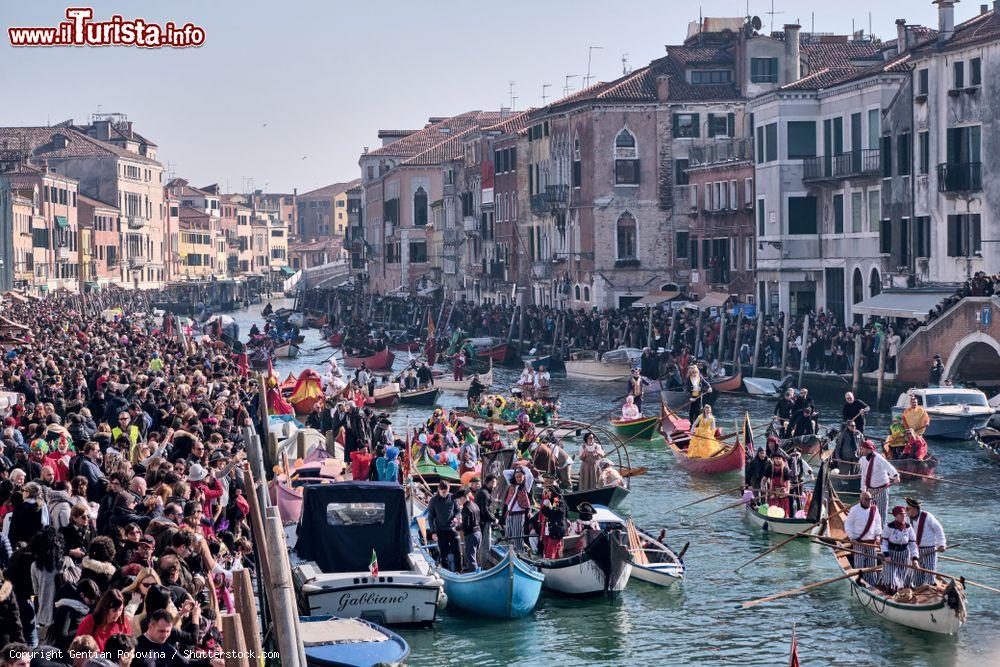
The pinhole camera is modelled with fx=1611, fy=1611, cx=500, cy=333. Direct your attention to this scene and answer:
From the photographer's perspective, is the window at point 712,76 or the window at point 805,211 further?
the window at point 712,76

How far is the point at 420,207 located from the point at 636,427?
57.7 metres

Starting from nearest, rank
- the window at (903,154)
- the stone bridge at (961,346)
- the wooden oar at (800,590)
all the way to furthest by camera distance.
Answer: the wooden oar at (800,590)
the stone bridge at (961,346)
the window at (903,154)

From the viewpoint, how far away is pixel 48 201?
8888cm

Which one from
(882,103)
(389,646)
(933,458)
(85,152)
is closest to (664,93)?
(882,103)

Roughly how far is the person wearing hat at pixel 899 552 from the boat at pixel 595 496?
665 cm

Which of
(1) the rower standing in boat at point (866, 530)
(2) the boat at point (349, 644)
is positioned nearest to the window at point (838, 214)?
(1) the rower standing in boat at point (866, 530)

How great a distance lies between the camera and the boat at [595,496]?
24359mm

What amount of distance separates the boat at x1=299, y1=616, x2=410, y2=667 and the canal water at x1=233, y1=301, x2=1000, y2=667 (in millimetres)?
1358

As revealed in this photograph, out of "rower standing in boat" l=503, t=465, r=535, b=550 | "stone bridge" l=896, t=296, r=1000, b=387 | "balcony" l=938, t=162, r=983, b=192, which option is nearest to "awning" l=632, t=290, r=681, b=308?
"balcony" l=938, t=162, r=983, b=192

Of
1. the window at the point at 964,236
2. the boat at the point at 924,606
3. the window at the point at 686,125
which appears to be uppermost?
the window at the point at 686,125

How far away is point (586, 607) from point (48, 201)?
7499 centimetres

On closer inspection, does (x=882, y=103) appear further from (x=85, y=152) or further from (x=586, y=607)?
(x=85, y=152)

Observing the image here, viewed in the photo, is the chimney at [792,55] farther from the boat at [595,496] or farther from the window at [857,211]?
the boat at [595,496]

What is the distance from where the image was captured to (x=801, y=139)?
47656 mm
